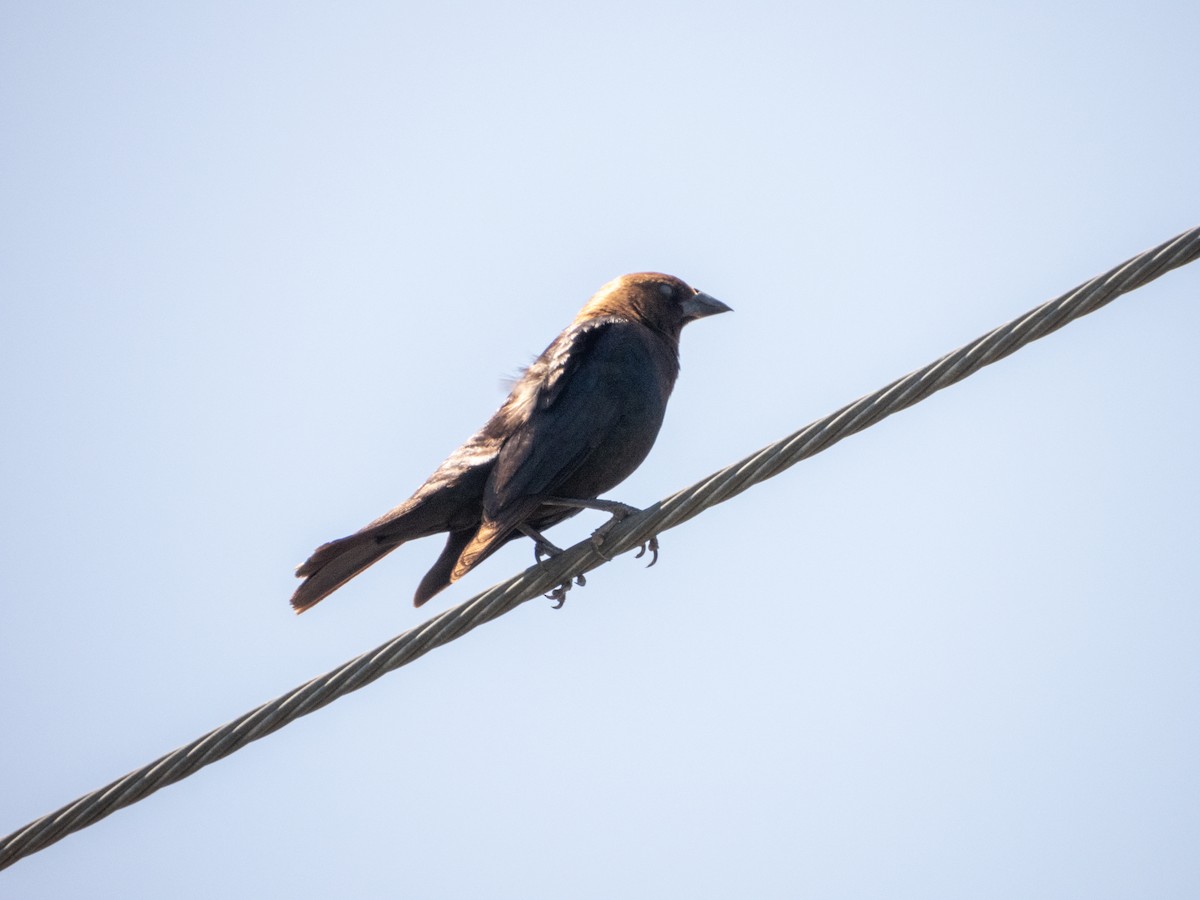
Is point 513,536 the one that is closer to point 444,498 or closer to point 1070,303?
point 444,498

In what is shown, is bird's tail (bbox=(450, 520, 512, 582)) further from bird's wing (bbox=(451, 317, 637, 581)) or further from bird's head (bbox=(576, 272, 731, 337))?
bird's head (bbox=(576, 272, 731, 337))

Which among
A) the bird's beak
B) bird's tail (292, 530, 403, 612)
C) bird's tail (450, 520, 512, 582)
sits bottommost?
bird's tail (450, 520, 512, 582)

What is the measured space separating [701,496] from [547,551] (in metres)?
1.78

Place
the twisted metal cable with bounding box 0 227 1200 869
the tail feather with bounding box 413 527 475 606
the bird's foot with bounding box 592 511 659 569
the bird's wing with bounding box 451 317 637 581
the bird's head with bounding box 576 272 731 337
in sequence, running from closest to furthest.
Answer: the twisted metal cable with bounding box 0 227 1200 869, the bird's foot with bounding box 592 511 659 569, the bird's wing with bounding box 451 317 637 581, the tail feather with bounding box 413 527 475 606, the bird's head with bounding box 576 272 731 337

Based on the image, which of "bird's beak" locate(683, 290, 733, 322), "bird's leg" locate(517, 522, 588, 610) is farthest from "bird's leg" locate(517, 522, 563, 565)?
"bird's beak" locate(683, 290, 733, 322)

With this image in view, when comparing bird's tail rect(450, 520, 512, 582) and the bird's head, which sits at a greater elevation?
the bird's head

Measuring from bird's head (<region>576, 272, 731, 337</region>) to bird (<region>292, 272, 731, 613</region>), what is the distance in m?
0.51

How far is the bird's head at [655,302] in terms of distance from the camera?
6.42m

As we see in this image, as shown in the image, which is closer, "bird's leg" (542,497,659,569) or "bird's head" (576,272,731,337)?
"bird's leg" (542,497,659,569)

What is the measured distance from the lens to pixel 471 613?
12.9ft

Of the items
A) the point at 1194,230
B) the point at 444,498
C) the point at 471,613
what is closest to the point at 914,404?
the point at 1194,230

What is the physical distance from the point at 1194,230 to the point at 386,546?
10.4 feet

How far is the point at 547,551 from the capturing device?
221 inches

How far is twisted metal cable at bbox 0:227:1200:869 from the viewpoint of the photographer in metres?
3.50
